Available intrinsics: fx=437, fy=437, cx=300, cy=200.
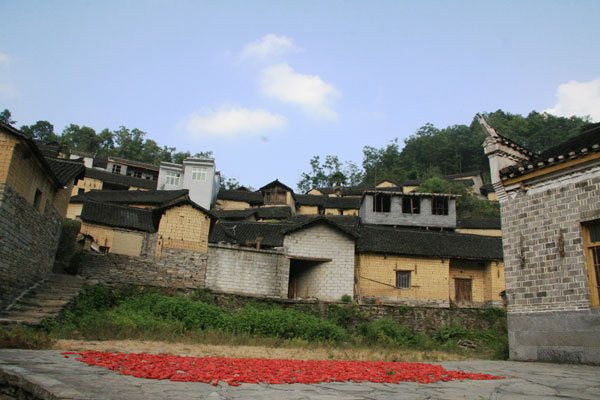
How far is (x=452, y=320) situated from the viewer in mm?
20219

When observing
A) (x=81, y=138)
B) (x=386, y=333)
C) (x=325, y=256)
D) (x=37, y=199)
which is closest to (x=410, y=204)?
(x=325, y=256)

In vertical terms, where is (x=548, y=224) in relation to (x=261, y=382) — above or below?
above

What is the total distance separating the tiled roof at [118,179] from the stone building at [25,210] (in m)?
31.6

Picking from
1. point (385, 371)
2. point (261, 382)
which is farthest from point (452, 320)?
point (261, 382)

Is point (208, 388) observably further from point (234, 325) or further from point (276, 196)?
point (276, 196)

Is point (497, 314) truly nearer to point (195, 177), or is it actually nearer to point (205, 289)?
point (205, 289)

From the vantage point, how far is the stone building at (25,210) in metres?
13.1

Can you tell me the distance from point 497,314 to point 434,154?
54.0 m

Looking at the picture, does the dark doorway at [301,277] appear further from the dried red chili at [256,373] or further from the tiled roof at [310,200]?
the tiled roof at [310,200]

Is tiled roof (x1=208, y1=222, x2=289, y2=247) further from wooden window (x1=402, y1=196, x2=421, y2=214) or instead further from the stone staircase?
wooden window (x1=402, y1=196, x2=421, y2=214)

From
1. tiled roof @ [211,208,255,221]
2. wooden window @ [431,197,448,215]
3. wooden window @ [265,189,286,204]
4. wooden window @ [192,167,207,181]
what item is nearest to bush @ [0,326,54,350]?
tiled roof @ [211,208,255,221]

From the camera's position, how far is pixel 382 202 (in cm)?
3744

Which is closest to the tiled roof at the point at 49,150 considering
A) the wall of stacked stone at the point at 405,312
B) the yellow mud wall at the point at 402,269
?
the wall of stacked stone at the point at 405,312

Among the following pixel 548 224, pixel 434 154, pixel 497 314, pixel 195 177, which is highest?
pixel 434 154
